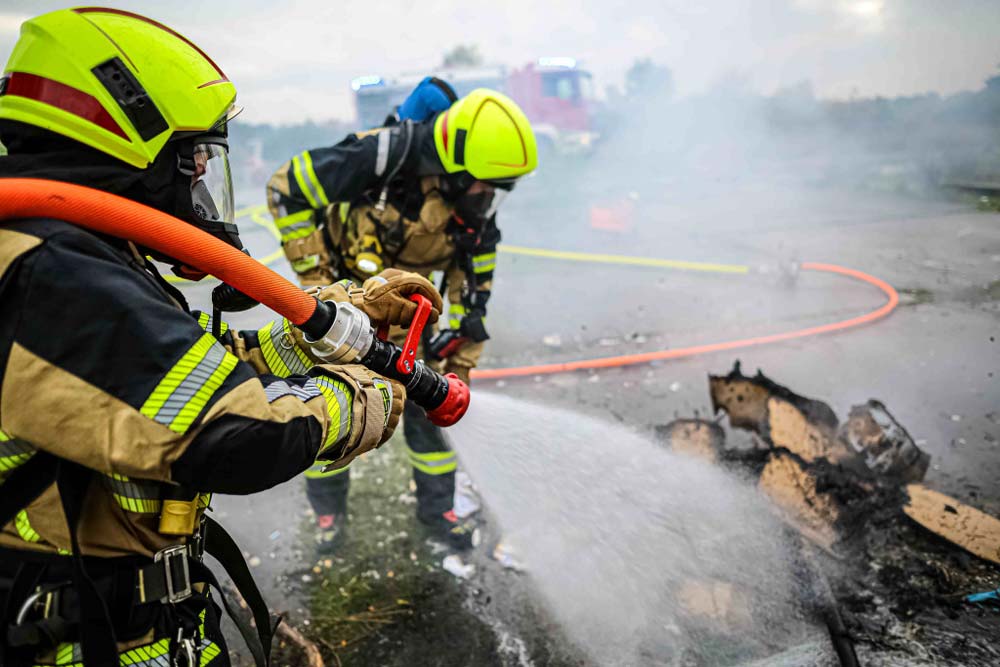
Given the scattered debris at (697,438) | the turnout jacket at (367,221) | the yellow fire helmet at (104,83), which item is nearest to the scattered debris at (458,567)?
the turnout jacket at (367,221)

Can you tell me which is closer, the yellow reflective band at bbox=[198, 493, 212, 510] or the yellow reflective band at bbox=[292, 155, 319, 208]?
the yellow reflective band at bbox=[198, 493, 212, 510]

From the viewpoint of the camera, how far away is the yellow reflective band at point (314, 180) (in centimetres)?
292

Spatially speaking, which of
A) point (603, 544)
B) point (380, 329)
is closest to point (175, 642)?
point (380, 329)

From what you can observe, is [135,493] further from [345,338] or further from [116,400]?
[345,338]

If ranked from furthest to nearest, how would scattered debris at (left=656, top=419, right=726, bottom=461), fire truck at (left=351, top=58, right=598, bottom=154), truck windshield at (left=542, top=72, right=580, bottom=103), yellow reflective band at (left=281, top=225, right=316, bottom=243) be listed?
truck windshield at (left=542, top=72, right=580, bottom=103) < fire truck at (left=351, top=58, right=598, bottom=154) < scattered debris at (left=656, top=419, right=726, bottom=461) < yellow reflective band at (left=281, top=225, right=316, bottom=243)

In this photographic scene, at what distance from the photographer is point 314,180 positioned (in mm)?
2928

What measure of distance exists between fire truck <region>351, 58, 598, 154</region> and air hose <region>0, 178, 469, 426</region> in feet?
43.5

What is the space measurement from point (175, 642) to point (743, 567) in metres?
2.37

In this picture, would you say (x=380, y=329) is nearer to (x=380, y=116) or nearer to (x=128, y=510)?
(x=128, y=510)

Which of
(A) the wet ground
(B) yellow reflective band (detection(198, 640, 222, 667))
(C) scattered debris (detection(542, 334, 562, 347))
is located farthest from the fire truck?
(B) yellow reflective band (detection(198, 640, 222, 667))

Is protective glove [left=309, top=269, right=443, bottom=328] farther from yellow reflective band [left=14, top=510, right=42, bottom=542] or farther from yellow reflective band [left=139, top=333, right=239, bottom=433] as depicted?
→ yellow reflective band [left=14, top=510, right=42, bottom=542]

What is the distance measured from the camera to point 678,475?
129 inches

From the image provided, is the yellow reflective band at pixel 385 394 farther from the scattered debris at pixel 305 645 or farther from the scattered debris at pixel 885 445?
the scattered debris at pixel 885 445

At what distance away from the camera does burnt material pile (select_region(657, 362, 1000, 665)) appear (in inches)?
95.1
